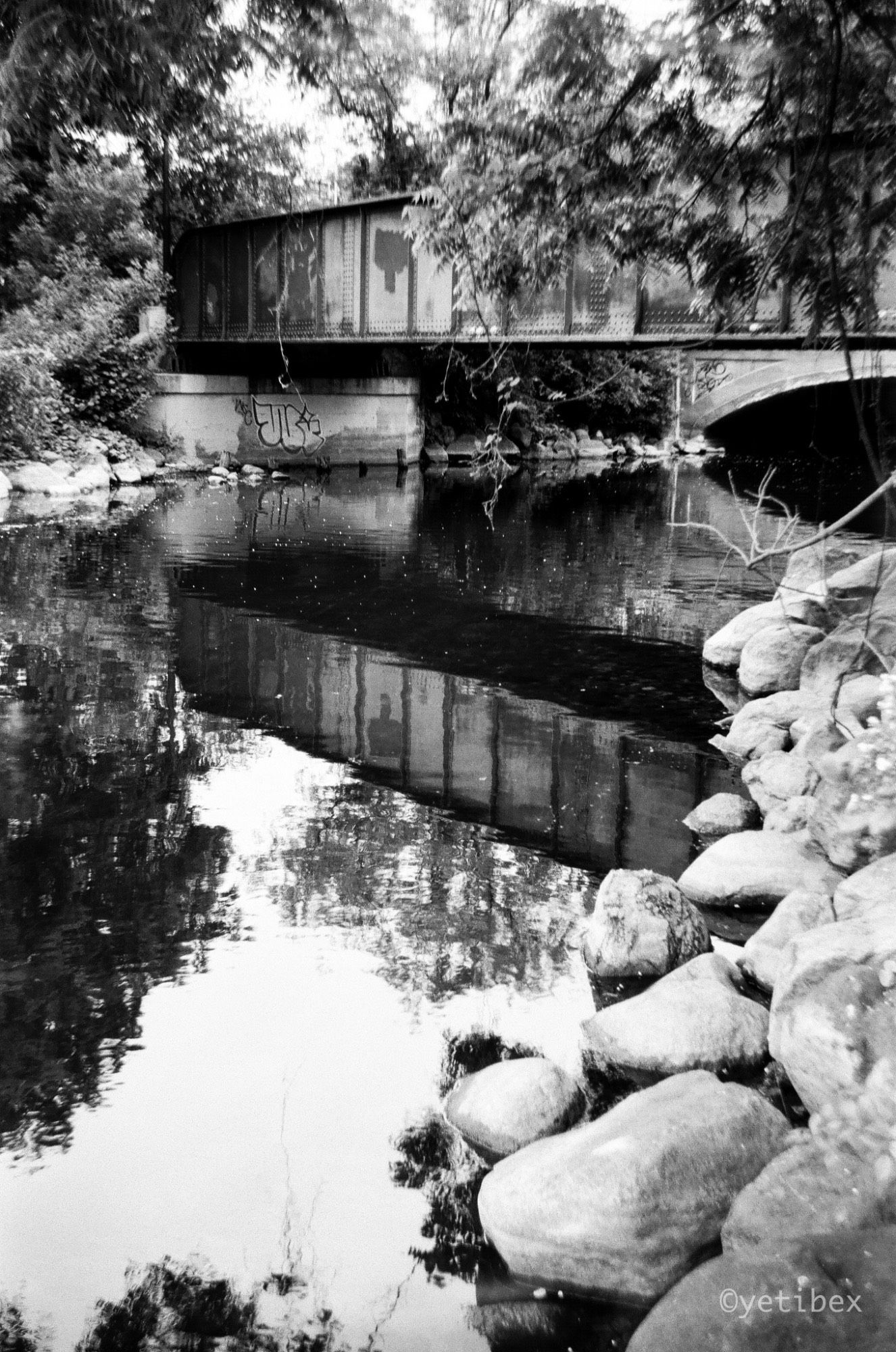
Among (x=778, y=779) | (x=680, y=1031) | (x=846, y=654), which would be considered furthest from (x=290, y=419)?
(x=680, y=1031)

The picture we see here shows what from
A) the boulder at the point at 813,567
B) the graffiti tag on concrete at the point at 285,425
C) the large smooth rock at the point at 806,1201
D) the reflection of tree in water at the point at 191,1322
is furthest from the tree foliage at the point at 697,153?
the graffiti tag on concrete at the point at 285,425

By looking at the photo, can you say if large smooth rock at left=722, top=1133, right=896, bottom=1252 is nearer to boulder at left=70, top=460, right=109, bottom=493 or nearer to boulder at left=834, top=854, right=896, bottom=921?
boulder at left=834, top=854, right=896, bottom=921

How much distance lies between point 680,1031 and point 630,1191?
1.21m

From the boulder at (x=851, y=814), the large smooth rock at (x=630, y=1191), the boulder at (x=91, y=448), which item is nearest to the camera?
the large smooth rock at (x=630, y=1191)

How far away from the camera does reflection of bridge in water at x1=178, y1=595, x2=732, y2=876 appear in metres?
7.58

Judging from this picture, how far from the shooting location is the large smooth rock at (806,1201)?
3432 millimetres

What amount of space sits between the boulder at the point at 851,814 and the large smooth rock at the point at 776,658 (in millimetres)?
4236

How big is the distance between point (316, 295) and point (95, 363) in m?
5.59

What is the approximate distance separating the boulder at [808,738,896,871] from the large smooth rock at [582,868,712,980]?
803 mm

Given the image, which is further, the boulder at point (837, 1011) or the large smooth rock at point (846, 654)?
the large smooth rock at point (846, 654)

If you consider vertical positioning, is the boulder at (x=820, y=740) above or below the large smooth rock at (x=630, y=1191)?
above

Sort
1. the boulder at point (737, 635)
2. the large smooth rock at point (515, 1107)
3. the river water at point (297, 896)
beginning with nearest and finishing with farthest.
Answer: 1. the river water at point (297, 896)
2. the large smooth rock at point (515, 1107)
3. the boulder at point (737, 635)

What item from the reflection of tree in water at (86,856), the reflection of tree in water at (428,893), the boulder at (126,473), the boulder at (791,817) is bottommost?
the reflection of tree in water at (428,893)

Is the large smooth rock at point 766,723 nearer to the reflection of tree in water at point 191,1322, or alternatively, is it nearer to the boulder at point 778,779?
the boulder at point 778,779
